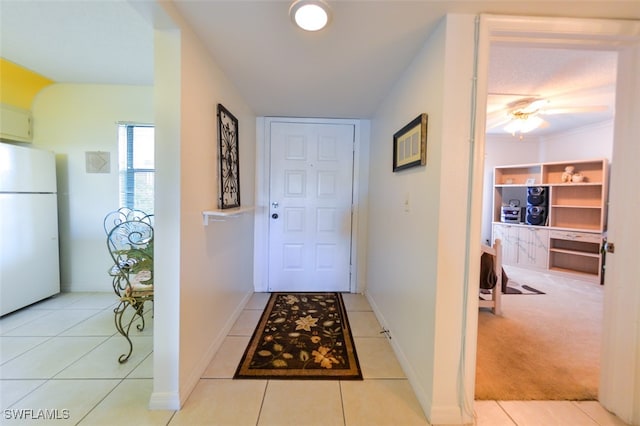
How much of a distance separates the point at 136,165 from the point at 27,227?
1120 mm

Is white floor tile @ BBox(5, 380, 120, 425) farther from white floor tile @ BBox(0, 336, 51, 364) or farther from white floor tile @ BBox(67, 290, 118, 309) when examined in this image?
white floor tile @ BBox(67, 290, 118, 309)

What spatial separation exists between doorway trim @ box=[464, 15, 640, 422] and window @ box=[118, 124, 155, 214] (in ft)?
10.4

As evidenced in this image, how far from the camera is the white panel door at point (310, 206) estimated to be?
3.17m

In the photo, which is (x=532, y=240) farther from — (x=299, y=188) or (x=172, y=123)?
(x=172, y=123)

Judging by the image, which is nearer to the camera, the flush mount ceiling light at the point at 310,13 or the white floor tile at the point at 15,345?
the flush mount ceiling light at the point at 310,13

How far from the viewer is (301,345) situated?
206 centimetres

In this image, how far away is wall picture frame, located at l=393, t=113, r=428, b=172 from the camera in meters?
1.52

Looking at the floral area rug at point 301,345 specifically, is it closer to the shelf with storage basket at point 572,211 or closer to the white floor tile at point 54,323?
the white floor tile at point 54,323

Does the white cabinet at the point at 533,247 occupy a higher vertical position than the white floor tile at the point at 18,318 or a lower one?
higher

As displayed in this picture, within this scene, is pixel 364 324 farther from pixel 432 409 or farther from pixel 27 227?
pixel 27 227

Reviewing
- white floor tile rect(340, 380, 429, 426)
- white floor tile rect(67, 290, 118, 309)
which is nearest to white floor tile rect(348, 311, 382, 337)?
white floor tile rect(340, 380, 429, 426)

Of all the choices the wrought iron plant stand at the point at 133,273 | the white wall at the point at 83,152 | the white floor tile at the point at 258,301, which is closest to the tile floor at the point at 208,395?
the wrought iron plant stand at the point at 133,273

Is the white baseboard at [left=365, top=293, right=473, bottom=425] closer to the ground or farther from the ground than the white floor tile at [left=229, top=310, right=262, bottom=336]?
farther from the ground

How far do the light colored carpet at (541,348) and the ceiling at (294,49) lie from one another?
210 cm
